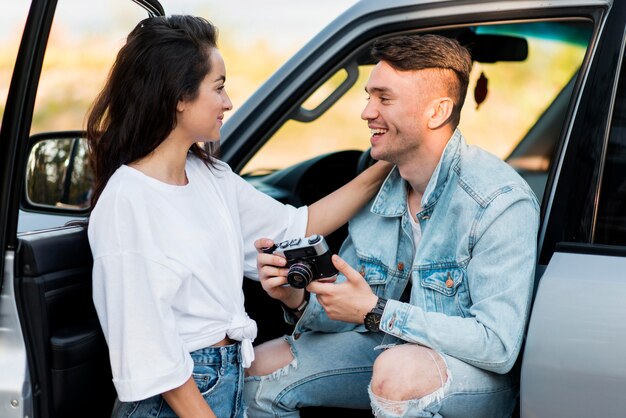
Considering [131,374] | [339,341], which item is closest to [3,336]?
[131,374]

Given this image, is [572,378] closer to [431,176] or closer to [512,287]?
[512,287]

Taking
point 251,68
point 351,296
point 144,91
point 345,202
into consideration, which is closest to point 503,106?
point 251,68

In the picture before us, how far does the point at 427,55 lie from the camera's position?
94.9 inches

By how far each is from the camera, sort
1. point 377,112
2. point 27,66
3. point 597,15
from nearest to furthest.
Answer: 1. point 27,66
2. point 597,15
3. point 377,112

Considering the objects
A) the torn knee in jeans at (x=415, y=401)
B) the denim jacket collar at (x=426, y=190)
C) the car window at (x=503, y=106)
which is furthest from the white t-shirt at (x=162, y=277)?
the car window at (x=503, y=106)

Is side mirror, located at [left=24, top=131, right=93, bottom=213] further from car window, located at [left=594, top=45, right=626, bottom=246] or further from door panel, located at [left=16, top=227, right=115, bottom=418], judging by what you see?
car window, located at [left=594, top=45, right=626, bottom=246]

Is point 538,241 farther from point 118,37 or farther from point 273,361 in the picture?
point 118,37

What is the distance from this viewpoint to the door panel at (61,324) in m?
1.96

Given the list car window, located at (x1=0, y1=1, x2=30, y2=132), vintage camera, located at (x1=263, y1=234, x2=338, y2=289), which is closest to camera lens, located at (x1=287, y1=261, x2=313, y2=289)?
vintage camera, located at (x1=263, y1=234, x2=338, y2=289)

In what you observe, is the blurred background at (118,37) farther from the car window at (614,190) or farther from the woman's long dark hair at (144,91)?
the car window at (614,190)

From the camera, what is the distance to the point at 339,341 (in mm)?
2523

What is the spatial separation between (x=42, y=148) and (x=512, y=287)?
1.75 m

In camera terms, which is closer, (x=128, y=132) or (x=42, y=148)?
(x=128, y=132)

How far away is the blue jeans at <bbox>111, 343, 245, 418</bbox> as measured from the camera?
2.09m
